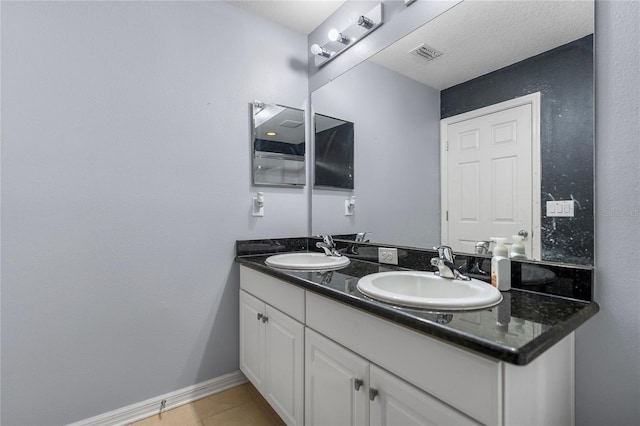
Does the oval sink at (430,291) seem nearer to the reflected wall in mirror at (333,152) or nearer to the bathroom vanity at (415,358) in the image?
the bathroom vanity at (415,358)

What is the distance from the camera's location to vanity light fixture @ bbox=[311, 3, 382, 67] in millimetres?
1645

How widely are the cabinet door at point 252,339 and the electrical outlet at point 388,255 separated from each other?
68 centimetres

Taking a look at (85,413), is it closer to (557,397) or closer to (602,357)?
(557,397)

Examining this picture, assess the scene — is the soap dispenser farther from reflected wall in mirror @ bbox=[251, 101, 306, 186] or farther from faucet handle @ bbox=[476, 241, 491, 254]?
reflected wall in mirror @ bbox=[251, 101, 306, 186]

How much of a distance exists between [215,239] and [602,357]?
1760mm

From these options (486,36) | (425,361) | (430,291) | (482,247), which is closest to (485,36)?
(486,36)

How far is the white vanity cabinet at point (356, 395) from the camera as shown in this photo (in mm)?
803

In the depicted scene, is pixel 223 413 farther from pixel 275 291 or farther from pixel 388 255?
pixel 388 255

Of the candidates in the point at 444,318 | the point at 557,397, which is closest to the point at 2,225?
the point at 444,318

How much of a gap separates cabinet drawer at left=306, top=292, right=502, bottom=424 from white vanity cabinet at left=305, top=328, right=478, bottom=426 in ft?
0.09

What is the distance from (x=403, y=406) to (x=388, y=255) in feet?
2.62

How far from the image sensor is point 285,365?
1.37m

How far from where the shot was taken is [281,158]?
2.05 metres

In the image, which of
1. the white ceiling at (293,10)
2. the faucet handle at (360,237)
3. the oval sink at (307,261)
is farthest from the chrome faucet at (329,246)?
the white ceiling at (293,10)
